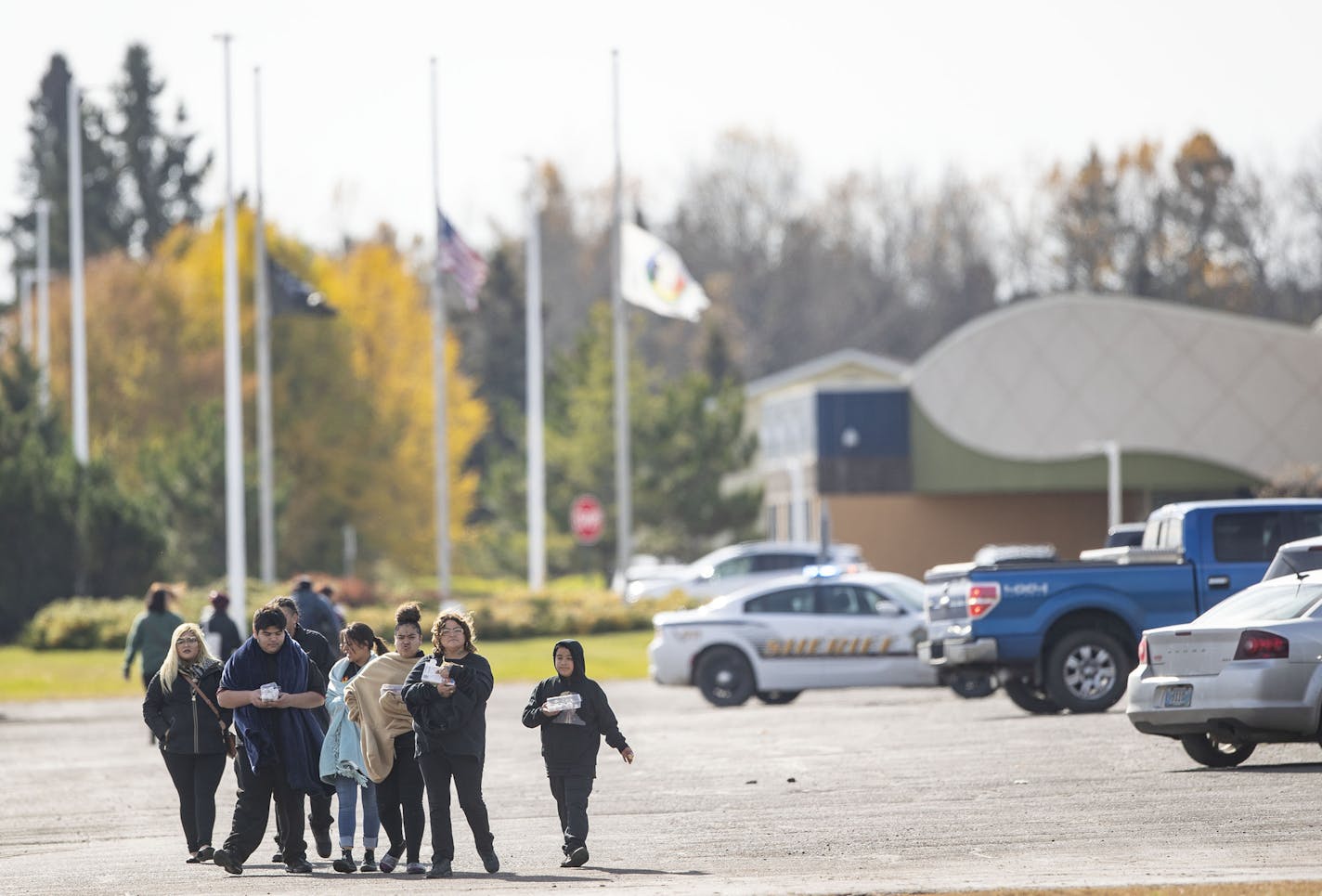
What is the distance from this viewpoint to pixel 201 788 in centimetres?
1493

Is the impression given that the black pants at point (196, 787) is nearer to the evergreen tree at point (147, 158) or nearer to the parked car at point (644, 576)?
the parked car at point (644, 576)

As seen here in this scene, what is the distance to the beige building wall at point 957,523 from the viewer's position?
223 ft

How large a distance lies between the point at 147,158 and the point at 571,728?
245 feet

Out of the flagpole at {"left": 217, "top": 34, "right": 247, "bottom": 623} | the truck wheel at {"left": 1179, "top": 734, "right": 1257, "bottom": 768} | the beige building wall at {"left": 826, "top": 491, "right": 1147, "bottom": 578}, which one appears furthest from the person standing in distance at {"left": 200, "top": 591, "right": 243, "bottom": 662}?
the beige building wall at {"left": 826, "top": 491, "right": 1147, "bottom": 578}

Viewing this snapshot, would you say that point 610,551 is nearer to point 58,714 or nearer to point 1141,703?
point 58,714

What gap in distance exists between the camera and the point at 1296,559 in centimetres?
1955

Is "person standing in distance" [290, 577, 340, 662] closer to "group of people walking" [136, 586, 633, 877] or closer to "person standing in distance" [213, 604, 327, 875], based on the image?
"group of people walking" [136, 586, 633, 877]

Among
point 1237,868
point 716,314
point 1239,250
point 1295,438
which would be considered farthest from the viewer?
point 716,314

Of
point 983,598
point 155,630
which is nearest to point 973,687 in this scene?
point 983,598

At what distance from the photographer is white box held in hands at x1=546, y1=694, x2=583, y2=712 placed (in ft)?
45.0

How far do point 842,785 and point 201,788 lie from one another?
4.96 m

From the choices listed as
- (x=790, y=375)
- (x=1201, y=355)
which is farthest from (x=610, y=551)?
(x=1201, y=355)

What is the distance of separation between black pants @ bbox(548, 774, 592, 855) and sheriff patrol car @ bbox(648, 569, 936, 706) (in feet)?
48.4

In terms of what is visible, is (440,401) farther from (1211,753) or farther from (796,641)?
(1211,753)
